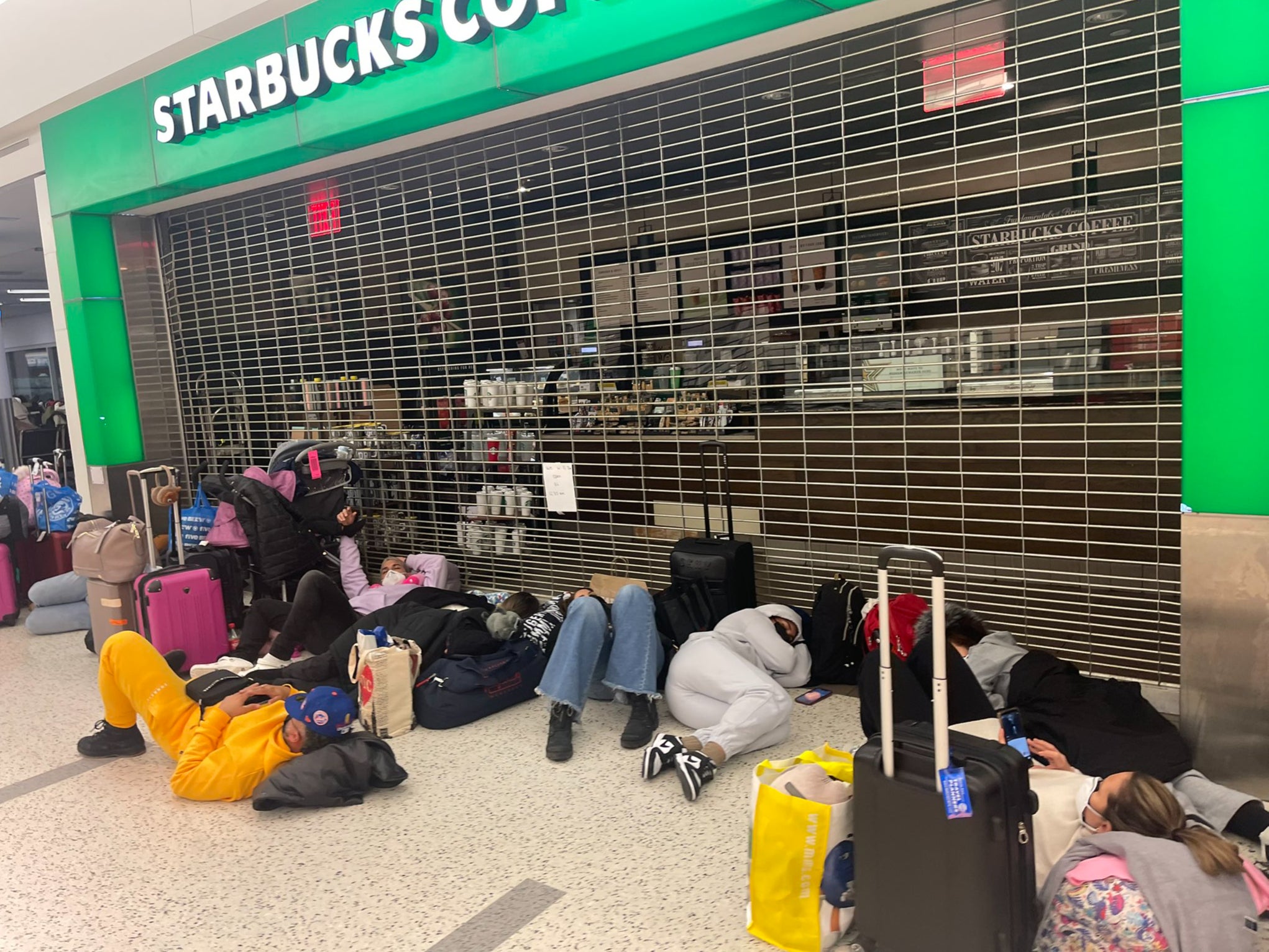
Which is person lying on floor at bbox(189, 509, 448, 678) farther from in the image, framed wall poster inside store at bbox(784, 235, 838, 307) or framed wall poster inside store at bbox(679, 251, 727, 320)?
framed wall poster inside store at bbox(784, 235, 838, 307)

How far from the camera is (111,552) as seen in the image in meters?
5.04

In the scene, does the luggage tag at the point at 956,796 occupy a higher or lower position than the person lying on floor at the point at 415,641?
higher

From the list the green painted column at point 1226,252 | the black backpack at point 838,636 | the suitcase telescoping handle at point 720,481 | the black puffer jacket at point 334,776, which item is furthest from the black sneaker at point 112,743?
the green painted column at point 1226,252

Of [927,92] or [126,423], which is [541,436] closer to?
[927,92]

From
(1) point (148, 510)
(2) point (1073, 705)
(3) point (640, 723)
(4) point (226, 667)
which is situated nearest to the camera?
(2) point (1073, 705)

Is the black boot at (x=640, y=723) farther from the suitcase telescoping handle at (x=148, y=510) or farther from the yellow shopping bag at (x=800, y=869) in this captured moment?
the suitcase telescoping handle at (x=148, y=510)

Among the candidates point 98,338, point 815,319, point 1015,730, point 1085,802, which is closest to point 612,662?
point 1015,730

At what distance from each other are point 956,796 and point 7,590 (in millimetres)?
6618

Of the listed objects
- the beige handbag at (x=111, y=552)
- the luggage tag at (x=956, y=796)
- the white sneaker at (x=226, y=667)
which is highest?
the beige handbag at (x=111, y=552)

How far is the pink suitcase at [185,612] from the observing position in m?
4.80

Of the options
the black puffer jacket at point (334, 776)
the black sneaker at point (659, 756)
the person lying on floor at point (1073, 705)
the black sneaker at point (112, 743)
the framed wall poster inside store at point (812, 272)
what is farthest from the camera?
the framed wall poster inside store at point (812, 272)

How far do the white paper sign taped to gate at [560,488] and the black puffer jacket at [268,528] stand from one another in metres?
1.54

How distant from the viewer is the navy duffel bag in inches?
157

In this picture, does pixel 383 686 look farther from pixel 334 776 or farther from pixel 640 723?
pixel 640 723
